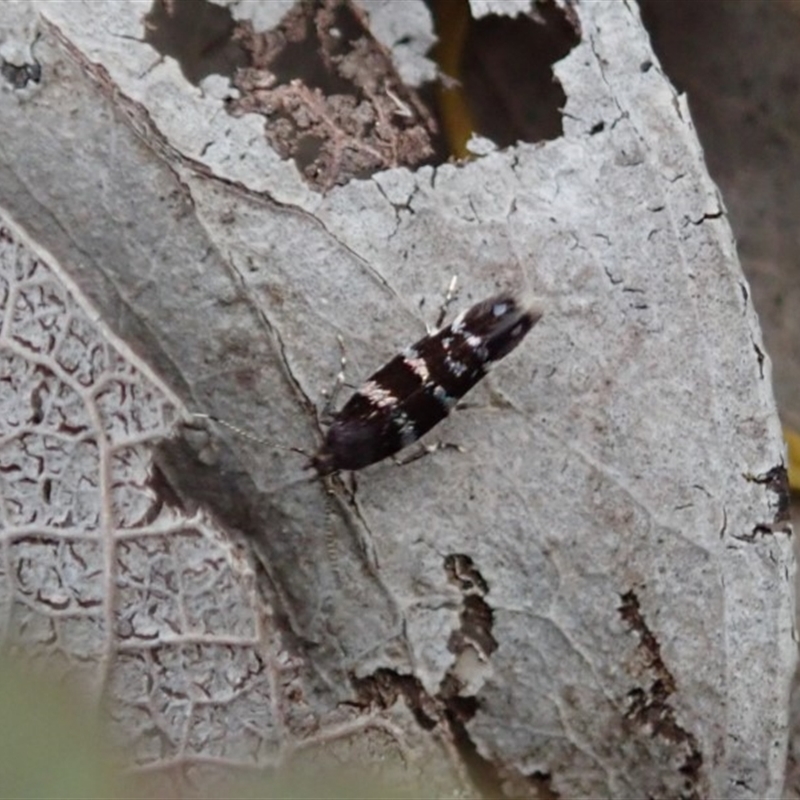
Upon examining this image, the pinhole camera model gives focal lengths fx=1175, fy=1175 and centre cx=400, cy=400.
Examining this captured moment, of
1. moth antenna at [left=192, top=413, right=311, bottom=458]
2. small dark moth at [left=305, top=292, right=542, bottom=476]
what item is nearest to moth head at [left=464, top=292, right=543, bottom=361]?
small dark moth at [left=305, top=292, right=542, bottom=476]

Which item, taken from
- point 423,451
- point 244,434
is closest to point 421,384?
point 423,451

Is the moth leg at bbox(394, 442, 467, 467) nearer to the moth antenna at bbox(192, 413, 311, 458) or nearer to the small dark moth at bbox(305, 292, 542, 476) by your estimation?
the small dark moth at bbox(305, 292, 542, 476)

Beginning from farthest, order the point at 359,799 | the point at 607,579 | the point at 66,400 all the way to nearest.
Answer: the point at 607,579 < the point at 66,400 < the point at 359,799

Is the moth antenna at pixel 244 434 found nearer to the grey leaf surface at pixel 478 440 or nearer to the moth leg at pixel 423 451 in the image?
the grey leaf surface at pixel 478 440

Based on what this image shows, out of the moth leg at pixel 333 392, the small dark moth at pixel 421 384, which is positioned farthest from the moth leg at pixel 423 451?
the moth leg at pixel 333 392

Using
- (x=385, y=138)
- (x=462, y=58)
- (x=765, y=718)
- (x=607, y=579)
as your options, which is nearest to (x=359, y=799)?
(x=607, y=579)

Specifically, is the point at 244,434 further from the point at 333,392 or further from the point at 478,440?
the point at 478,440

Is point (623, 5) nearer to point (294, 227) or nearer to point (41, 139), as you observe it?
point (294, 227)
